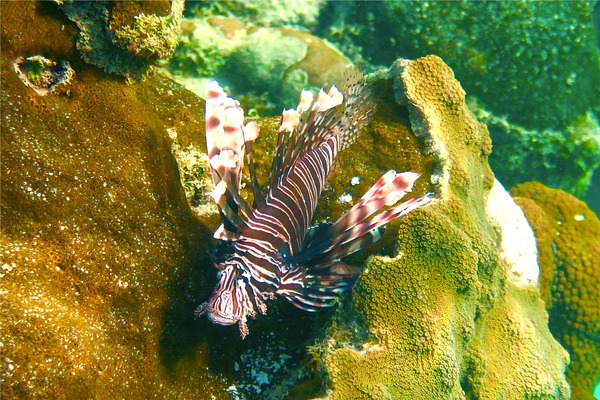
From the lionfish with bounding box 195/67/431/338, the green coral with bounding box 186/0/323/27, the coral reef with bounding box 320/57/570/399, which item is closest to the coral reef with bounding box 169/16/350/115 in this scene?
the green coral with bounding box 186/0/323/27

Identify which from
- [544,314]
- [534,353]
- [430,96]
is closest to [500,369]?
[534,353]

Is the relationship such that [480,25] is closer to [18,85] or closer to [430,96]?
[430,96]

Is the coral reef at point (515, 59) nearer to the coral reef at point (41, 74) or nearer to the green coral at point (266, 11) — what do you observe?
the green coral at point (266, 11)

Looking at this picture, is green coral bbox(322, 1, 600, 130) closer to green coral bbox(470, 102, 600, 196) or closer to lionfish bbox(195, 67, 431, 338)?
green coral bbox(470, 102, 600, 196)

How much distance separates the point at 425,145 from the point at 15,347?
266cm

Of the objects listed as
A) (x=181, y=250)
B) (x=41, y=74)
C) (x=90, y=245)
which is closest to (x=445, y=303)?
(x=181, y=250)

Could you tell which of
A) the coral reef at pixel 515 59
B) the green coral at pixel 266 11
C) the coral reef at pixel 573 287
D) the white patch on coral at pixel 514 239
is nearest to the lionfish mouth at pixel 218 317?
the white patch on coral at pixel 514 239

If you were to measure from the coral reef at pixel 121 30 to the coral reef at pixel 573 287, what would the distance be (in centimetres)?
495

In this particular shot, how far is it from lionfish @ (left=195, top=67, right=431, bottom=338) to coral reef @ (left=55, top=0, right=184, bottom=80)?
0.54 meters

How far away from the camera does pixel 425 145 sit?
3016mm

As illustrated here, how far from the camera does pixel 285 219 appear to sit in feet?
7.87

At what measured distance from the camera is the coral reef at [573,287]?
17.4 ft

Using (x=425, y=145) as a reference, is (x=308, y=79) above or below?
below

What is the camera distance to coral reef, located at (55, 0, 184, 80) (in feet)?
6.94
